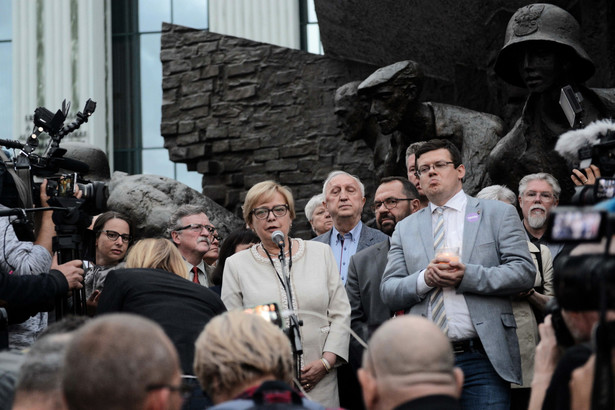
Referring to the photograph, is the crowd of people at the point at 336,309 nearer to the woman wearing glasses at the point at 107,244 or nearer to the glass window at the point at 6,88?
the woman wearing glasses at the point at 107,244

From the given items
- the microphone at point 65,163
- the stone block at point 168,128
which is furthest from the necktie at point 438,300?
the stone block at point 168,128

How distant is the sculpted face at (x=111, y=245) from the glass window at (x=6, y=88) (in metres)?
12.1

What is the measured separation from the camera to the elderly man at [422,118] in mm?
7570

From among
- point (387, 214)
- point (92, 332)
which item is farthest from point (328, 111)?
point (92, 332)

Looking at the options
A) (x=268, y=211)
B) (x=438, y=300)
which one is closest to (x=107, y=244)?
(x=268, y=211)

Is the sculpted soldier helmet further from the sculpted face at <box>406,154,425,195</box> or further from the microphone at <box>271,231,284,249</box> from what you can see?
the microphone at <box>271,231,284,249</box>

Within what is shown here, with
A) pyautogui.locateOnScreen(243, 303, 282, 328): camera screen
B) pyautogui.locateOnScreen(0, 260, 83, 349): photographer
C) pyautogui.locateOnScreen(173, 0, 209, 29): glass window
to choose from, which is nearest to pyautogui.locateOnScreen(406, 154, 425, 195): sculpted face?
pyautogui.locateOnScreen(0, 260, 83, 349): photographer

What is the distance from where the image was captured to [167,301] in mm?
4230

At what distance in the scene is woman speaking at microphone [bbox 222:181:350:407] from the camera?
15.7 ft

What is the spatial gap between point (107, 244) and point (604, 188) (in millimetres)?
3571

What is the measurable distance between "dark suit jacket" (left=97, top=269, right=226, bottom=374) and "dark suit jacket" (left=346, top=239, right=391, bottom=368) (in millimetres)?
1100

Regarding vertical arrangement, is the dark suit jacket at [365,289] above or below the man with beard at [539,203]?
below

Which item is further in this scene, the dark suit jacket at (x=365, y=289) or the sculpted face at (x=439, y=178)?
the dark suit jacket at (x=365, y=289)

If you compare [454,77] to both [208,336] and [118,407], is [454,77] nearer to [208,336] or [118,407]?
[208,336]
